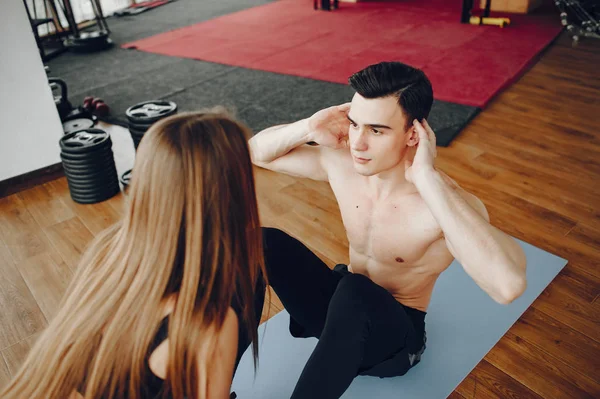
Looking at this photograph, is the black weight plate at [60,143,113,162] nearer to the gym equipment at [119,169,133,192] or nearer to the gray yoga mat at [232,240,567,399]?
the gym equipment at [119,169,133,192]

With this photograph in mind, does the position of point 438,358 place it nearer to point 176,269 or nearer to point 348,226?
point 348,226

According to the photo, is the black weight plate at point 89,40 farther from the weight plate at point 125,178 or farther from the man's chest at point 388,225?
the man's chest at point 388,225

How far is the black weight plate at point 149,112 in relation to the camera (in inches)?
108

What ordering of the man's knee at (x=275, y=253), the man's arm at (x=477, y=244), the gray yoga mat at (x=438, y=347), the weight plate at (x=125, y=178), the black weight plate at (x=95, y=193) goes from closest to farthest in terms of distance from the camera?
1. the man's arm at (x=477, y=244)
2. the man's knee at (x=275, y=253)
3. the gray yoga mat at (x=438, y=347)
4. the black weight plate at (x=95, y=193)
5. the weight plate at (x=125, y=178)

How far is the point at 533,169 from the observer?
2.80m

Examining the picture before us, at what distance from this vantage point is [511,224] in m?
2.37

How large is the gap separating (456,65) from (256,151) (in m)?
2.89

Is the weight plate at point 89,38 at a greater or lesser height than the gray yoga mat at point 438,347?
greater

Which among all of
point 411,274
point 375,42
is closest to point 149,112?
point 411,274

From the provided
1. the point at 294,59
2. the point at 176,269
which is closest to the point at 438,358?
the point at 176,269

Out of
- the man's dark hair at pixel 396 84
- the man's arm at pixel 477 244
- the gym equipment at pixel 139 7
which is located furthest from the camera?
the gym equipment at pixel 139 7

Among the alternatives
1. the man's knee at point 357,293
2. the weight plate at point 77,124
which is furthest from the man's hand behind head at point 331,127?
the weight plate at point 77,124

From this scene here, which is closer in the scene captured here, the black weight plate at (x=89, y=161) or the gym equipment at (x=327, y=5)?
the black weight plate at (x=89, y=161)

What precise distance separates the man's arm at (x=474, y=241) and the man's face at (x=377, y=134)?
0.11 metres
